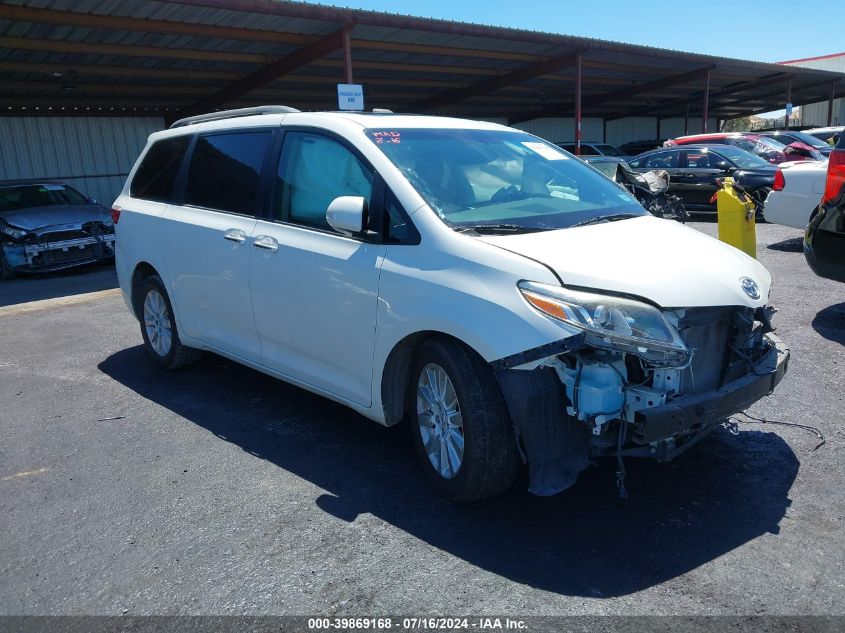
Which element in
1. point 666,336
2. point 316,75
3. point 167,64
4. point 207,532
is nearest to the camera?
point 666,336

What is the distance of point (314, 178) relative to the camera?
418 centimetres

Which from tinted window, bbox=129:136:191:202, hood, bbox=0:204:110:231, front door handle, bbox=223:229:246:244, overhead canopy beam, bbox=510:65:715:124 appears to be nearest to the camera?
front door handle, bbox=223:229:246:244

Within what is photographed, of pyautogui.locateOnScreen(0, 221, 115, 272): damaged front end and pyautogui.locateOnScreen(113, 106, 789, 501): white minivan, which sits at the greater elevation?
pyautogui.locateOnScreen(113, 106, 789, 501): white minivan

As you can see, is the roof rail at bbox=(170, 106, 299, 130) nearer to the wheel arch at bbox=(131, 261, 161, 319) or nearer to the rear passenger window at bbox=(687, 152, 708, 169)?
the wheel arch at bbox=(131, 261, 161, 319)

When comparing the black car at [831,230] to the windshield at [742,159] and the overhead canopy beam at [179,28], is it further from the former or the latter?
the overhead canopy beam at [179,28]

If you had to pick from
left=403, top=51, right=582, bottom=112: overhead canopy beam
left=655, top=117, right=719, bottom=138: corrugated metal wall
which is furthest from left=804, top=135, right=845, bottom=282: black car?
left=655, top=117, right=719, bottom=138: corrugated metal wall

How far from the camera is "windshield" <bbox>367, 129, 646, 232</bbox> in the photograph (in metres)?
3.68

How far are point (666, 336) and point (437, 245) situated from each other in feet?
3.67

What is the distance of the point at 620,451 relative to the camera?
309cm

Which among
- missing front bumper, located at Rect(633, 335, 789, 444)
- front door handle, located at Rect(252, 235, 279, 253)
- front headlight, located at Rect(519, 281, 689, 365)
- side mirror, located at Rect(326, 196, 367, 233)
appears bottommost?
missing front bumper, located at Rect(633, 335, 789, 444)

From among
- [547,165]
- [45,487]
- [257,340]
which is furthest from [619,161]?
[45,487]

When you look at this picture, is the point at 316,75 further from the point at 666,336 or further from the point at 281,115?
the point at 666,336

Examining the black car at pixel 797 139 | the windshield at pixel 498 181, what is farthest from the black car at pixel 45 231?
the black car at pixel 797 139

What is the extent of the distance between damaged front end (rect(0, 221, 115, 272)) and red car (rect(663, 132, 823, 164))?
12.6 meters
